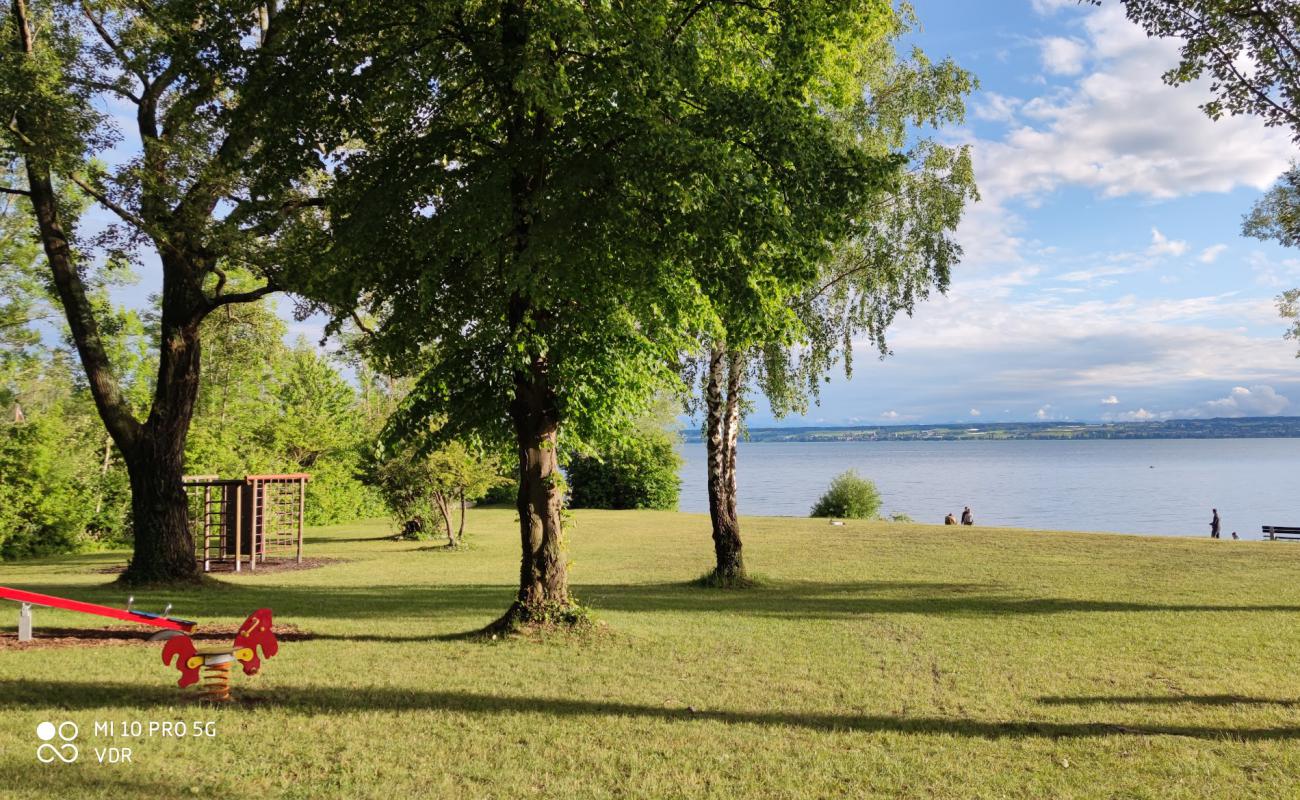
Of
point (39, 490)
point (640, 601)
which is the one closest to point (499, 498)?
point (39, 490)

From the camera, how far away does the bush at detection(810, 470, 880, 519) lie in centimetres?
3909

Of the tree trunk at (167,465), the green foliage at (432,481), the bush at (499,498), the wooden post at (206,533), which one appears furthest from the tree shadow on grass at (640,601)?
the bush at (499,498)

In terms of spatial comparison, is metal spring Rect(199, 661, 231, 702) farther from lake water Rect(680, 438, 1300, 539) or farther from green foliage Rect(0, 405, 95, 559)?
lake water Rect(680, 438, 1300, 539)

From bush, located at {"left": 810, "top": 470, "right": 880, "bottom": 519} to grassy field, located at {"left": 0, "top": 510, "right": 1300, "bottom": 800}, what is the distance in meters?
23.0

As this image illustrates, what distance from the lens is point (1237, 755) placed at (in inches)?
251

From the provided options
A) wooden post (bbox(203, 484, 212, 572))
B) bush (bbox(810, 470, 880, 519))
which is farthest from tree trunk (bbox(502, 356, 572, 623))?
bush (bbox(810, 470, 880, 519))

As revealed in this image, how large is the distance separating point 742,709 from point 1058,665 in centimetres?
438

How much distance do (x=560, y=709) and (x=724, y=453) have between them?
10521 mm

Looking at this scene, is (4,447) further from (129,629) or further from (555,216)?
(555,216)

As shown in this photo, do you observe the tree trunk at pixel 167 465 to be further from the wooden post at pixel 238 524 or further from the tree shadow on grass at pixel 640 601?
the wooden post at pixel 238 524

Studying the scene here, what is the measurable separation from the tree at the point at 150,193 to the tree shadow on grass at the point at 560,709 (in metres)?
7.05

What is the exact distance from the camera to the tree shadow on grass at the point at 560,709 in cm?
687

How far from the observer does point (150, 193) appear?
14.3 metres

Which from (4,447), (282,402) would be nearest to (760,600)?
(4,447)
